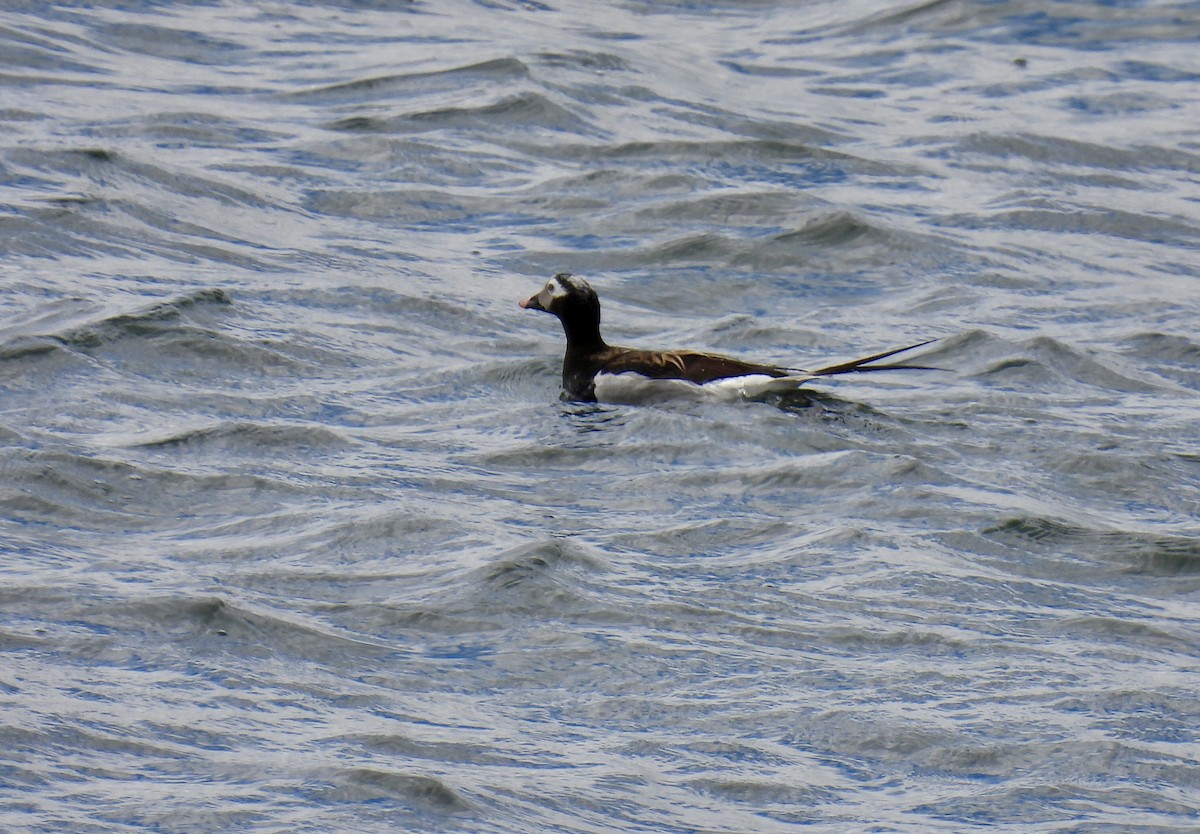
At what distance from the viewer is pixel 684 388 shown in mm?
9852

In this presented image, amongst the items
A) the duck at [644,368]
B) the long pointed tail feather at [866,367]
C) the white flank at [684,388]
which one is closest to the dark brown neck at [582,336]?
the duck at [644,368]

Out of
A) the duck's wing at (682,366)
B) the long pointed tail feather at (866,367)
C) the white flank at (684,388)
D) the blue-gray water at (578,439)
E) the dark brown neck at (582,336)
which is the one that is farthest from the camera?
the dark brown neck at (582,336)

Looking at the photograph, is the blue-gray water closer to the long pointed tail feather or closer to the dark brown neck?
the long pointed tail feather

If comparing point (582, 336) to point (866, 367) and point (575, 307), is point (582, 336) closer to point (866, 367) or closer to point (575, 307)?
point (575, 307)

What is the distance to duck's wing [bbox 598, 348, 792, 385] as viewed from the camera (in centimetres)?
984

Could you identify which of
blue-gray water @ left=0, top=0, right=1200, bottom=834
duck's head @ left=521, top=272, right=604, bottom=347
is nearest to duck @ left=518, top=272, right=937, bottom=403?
duck's head @ left=521, top=272, right=604, bottom=347

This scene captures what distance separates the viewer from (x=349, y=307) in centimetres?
1107

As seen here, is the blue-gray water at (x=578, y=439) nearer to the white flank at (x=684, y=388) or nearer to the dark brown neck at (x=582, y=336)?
the white flank at (x=684, y=388)

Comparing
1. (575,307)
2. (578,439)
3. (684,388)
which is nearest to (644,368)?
(684,388)

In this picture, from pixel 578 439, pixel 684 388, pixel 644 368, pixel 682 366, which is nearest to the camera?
pixel 578 439

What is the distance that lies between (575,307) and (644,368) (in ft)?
1.92

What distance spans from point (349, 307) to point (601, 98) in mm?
5447

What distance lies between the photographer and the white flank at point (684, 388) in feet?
32.0

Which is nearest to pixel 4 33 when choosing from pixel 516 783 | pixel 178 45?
pixel 178 45
